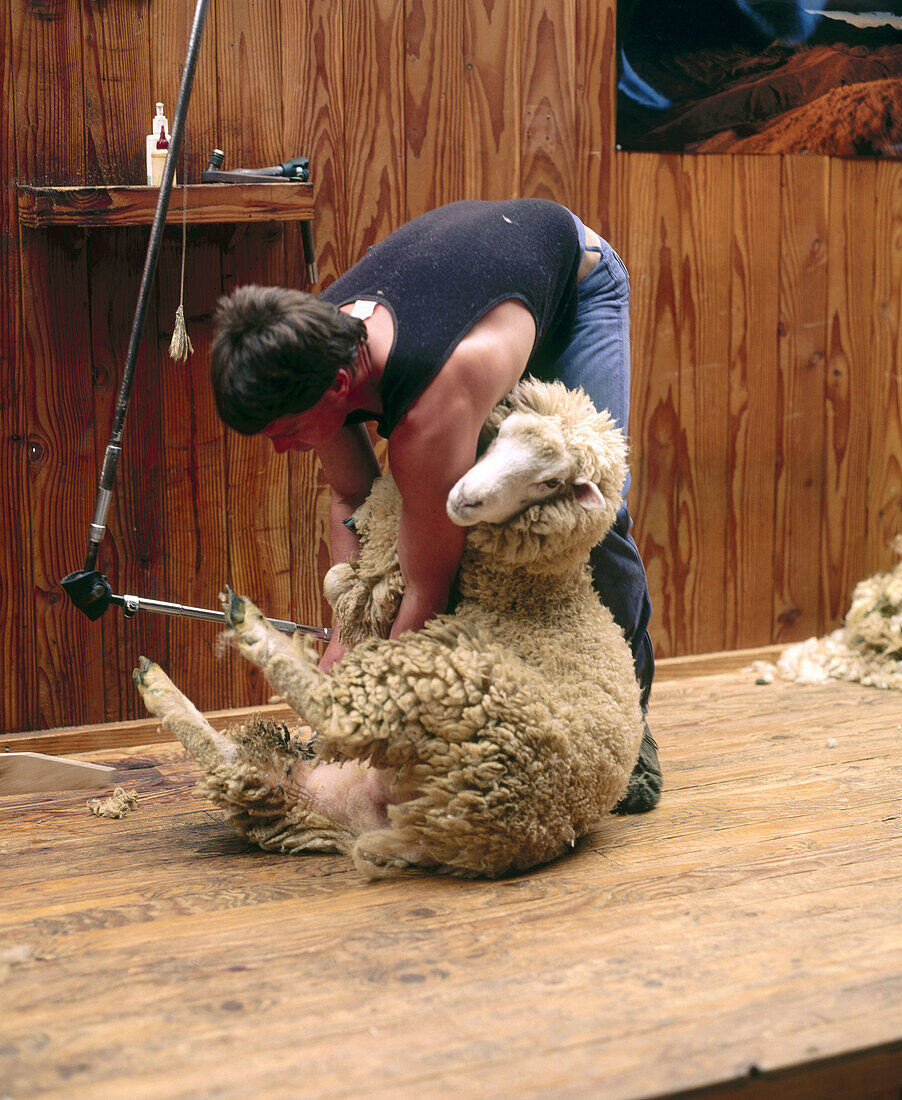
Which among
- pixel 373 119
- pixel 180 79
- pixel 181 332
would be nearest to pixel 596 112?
pixel 373 119

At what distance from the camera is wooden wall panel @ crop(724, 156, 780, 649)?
290 cm

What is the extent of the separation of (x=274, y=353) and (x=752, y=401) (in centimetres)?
186

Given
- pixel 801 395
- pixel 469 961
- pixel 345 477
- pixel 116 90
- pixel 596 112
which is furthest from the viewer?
pixel 801 395

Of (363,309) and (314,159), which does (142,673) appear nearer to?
(363,309)

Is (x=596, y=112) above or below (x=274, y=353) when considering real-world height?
above

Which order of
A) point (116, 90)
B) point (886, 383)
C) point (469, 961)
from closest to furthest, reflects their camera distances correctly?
1. point (469, 961)
2. point (116, 90)
3. point (886, 383)

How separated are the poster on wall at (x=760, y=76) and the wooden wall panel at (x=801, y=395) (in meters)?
0.14

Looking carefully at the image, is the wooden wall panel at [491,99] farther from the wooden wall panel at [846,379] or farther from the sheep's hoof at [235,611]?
the sheep's hoof at [235,611]

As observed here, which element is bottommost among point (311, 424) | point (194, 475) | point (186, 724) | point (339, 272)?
point (186, 724)

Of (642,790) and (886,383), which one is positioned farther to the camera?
(886,383)

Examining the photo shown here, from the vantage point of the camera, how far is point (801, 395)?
3043mm

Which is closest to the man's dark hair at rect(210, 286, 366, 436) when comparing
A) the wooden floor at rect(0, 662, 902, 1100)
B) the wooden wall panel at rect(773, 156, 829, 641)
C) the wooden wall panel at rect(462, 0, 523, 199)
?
the wooden floor at rect(0, 662, 902, 1100)

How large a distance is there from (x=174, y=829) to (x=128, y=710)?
0.61 metres

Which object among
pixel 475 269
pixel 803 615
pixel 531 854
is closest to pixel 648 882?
pixel 531 854
